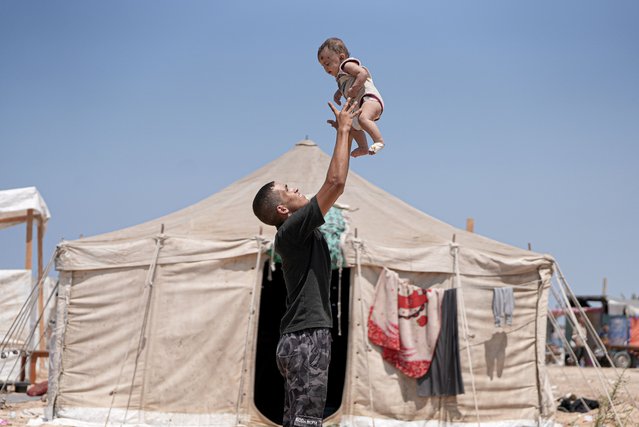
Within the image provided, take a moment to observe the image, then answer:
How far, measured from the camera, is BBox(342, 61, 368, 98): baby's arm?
376 cm

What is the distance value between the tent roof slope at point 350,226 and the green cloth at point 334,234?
0.11 m

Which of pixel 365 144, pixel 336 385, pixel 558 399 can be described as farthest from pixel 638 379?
pixel 365 144

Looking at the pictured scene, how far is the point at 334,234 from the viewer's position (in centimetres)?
816

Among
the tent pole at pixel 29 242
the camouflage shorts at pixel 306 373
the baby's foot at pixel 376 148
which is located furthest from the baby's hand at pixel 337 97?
A: the tent pole at pixel 29 242

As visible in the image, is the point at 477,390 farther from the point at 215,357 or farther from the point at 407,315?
the point at 215,357

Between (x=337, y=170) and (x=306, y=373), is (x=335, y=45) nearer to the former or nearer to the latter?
(x=337, y=170)

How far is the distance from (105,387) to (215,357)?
1.20 m

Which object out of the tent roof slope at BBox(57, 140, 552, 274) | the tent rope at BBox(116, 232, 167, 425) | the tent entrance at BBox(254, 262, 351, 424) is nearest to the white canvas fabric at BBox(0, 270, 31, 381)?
the tent roof slope at BBox(57, 140, 552, 274)

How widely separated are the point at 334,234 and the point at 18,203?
604 cm

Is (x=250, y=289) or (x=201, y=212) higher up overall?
(x=201, y=212)

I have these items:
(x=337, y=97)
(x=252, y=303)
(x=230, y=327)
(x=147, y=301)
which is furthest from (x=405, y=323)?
(x=337, y=97)

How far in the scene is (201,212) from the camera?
926 centimetres

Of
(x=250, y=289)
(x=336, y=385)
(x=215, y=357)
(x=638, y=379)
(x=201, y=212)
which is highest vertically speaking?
(x=201, y=212)

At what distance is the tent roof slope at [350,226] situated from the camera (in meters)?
8.35
